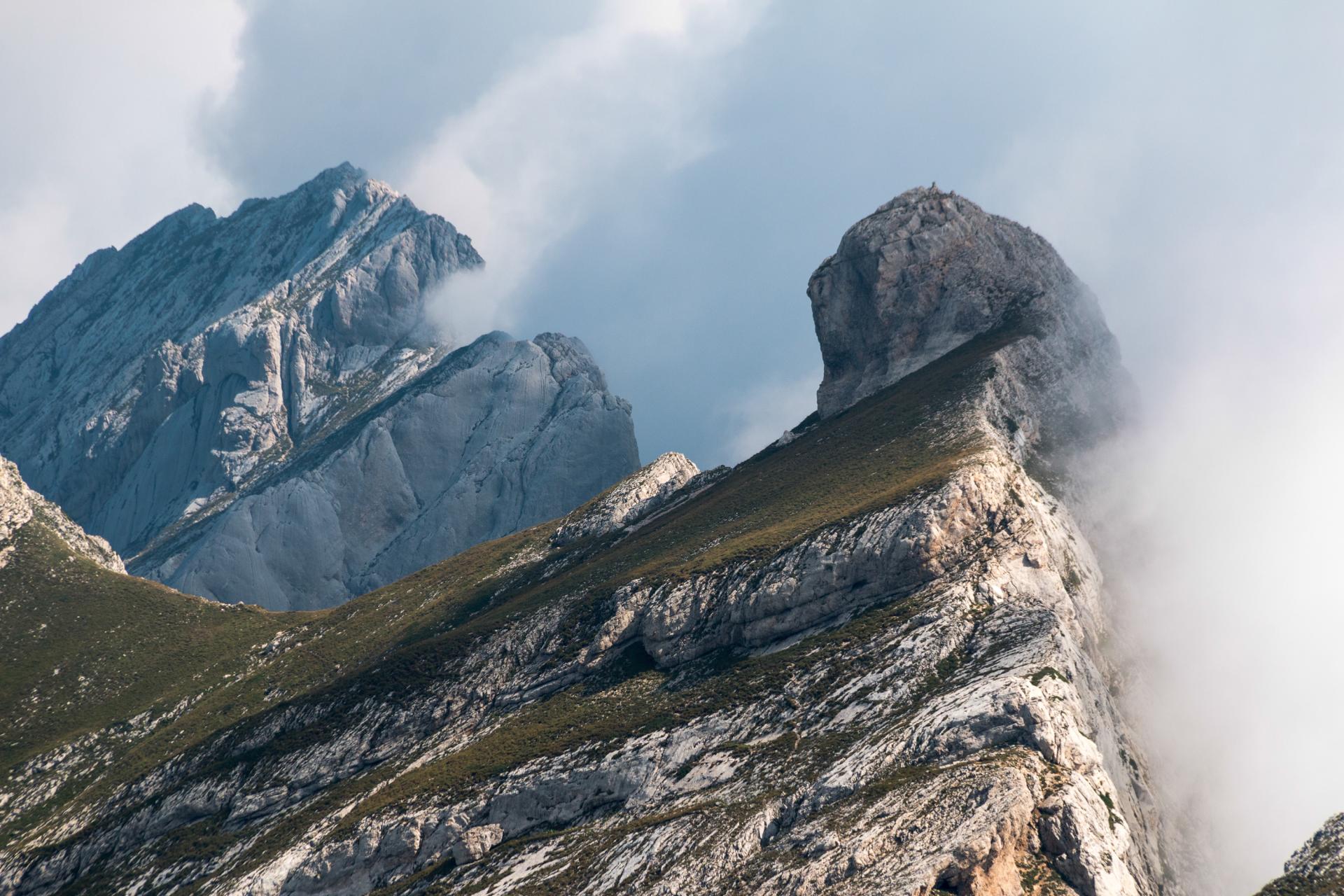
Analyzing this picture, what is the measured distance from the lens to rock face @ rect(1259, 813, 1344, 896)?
63031 mm

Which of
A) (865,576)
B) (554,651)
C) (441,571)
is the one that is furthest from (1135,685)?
(441,571)

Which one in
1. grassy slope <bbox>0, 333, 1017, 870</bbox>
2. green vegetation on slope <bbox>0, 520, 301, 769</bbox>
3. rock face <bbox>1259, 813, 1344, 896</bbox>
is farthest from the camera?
green vegetation on slope <bbox>0, 520, 301, 769</bbox>

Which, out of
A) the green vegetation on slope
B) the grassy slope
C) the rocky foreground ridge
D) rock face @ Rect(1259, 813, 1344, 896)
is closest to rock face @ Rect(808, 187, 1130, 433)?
the rocky foreground ridge

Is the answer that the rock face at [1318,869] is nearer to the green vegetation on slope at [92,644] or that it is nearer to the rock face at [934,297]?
the rock face at [934,297]

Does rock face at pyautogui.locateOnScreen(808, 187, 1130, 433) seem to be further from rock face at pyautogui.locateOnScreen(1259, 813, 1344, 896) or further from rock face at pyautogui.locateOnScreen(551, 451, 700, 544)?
rock face at pyautogui.locateOnScreen(1259, 813, 1344, 896)

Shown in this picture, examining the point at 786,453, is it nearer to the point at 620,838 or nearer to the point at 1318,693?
the point at 1318,693

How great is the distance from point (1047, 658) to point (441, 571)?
114m

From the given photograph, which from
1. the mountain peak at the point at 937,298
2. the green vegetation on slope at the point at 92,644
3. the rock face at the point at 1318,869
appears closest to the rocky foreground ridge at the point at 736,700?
the mountain peak at the point at 937,298

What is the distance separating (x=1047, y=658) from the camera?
86.1 m

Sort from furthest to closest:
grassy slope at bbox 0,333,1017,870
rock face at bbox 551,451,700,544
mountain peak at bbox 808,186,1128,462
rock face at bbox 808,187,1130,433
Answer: rock face at bbox 551,451,700,544 < rock face at bbox 808,187,1130,433 < mountain peak at bbox 808,186,1128,462 < grassy slope at bbox 0,333,1017,870

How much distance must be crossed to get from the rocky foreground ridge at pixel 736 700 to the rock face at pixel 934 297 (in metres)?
0.59

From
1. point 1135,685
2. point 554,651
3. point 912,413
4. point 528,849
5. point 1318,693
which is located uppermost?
point 912,413

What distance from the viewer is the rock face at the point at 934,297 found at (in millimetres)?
168750

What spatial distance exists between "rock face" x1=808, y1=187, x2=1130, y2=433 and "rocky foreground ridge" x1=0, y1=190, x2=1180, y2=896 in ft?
1.93
